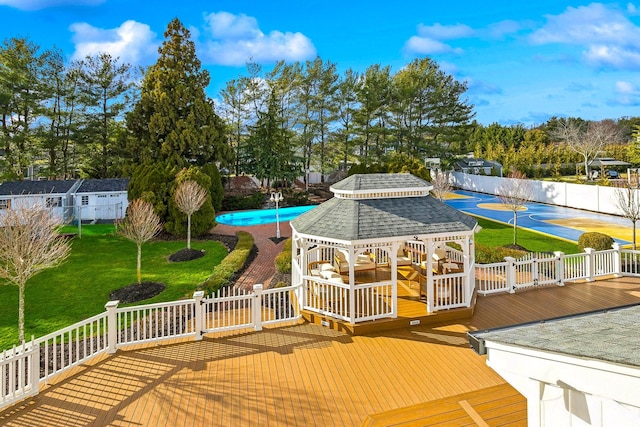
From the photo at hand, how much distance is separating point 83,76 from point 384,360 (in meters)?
36.0

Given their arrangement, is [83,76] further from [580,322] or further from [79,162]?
[580,322]

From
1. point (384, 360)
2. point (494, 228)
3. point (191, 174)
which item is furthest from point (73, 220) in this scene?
point (494, 228)

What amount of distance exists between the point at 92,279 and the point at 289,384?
34.3ft

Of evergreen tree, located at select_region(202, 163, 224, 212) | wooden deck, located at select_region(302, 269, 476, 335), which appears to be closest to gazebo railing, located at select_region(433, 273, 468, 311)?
wooden deck, located at select_region(302, 269, 476, 335)

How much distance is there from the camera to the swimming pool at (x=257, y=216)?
2742cm

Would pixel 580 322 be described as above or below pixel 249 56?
below

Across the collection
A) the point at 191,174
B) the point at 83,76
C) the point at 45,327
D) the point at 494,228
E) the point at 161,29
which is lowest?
the point at 45,327

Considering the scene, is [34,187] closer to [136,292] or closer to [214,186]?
[214,186]

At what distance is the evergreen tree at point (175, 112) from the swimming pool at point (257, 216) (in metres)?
5.68

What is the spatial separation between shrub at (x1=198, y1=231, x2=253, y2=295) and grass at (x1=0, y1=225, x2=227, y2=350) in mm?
659

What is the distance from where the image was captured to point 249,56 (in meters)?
38.6

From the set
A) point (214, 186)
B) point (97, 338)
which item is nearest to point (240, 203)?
point (214, 186)

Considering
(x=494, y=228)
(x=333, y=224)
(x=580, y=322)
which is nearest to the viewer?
(x=580, y=322)

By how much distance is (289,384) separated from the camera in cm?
612
